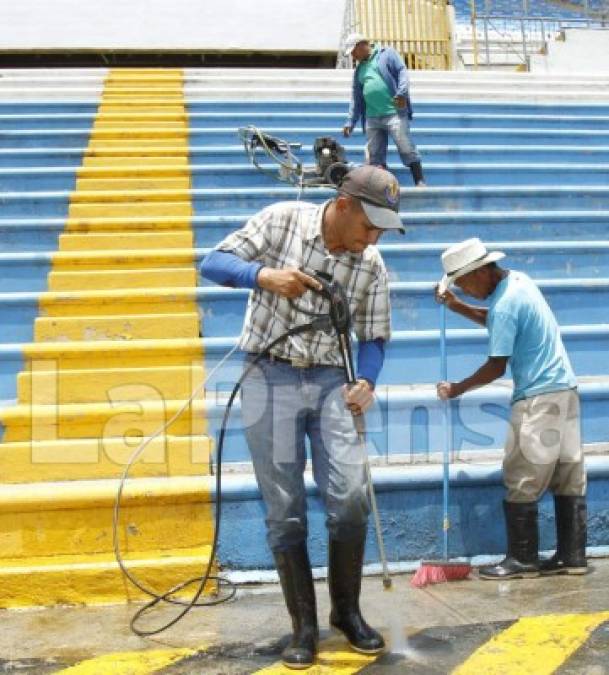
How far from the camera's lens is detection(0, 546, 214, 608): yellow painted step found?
398 cm

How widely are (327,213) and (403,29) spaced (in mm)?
12340

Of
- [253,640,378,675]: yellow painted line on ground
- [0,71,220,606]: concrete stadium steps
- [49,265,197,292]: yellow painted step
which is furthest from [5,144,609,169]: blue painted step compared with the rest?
[253,640,378,675]: yellow painted line on ground

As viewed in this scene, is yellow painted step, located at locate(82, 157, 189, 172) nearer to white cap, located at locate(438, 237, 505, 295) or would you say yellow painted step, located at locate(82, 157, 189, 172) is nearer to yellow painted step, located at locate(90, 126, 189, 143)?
yellow painted step, located at locate(90, 126, 189, 143)

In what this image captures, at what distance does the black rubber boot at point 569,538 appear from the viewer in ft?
14.1

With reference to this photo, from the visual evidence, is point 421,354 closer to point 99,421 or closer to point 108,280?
point 99,421

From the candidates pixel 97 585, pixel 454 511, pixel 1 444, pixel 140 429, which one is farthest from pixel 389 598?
pixel 1 444

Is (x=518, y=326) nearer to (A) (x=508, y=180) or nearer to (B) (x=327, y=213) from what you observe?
(B) (x=327, y=213)

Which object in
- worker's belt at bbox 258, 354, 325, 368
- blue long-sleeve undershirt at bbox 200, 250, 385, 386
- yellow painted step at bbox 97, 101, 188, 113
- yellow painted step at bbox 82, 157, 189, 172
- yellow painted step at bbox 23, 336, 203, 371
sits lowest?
worker's belt at bbox 258, 354, 325, 368

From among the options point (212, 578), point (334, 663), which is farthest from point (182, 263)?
point (334, 663)

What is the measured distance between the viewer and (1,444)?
4.59m

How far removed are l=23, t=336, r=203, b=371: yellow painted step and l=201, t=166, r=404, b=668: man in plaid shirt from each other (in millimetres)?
1913

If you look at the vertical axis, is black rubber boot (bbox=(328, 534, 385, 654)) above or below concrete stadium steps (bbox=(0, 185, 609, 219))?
below

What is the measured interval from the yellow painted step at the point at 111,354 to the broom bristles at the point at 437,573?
1861mm

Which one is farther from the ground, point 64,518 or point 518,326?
point 518,326
